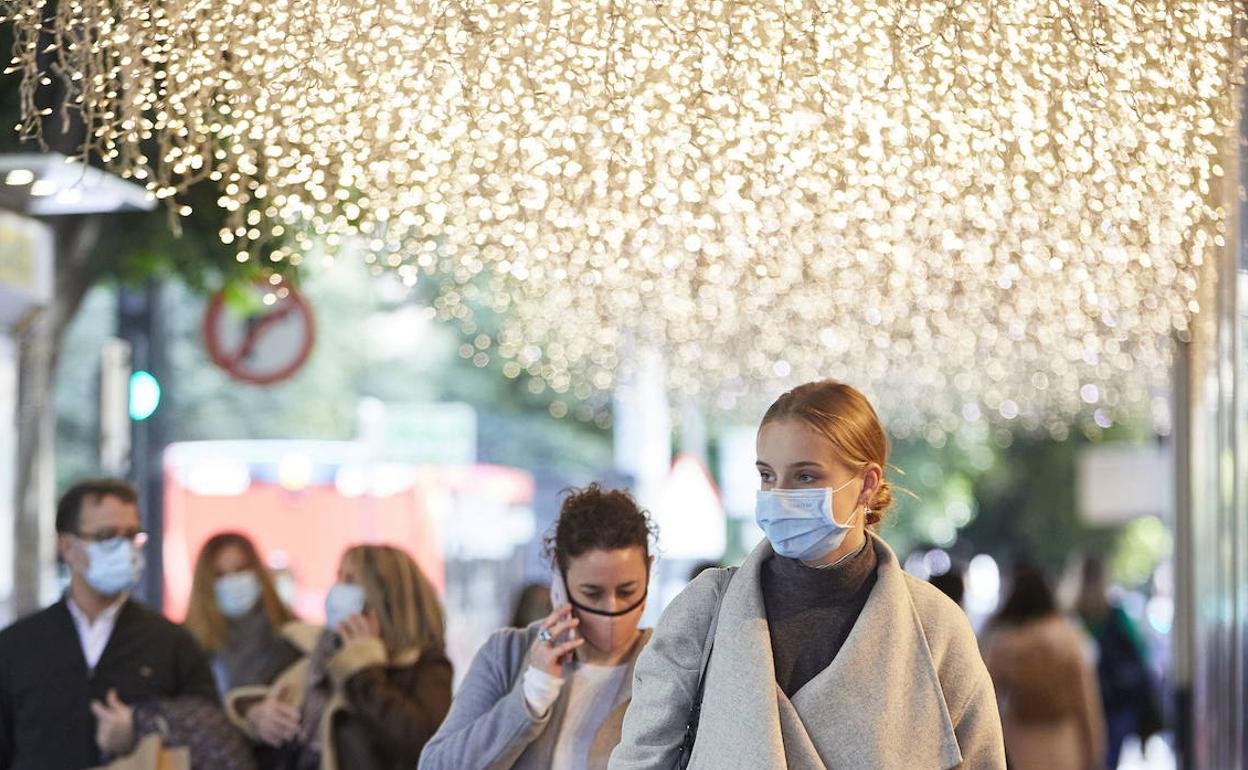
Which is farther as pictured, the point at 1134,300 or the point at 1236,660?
the point at 1134,300

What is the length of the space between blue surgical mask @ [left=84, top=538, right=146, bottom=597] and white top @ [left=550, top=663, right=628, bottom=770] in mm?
1796

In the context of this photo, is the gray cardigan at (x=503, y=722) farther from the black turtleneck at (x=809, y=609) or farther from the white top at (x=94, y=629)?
the white top at (x=94, y=629)

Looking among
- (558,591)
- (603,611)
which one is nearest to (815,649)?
(603,611)

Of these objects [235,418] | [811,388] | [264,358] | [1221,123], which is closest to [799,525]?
[811,388]

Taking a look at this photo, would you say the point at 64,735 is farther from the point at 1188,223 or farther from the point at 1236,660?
the point at 1236,660

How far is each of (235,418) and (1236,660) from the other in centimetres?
2096

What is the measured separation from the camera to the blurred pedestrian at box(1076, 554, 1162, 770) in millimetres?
12672

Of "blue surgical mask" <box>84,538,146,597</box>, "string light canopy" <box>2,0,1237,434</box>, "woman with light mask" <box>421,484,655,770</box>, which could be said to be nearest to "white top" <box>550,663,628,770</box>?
"woman with light mask" <box>421,484,655,770</box>

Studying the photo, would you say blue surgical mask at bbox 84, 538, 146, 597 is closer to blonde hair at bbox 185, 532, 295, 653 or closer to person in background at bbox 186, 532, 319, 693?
person in background at bbox 186, 532, 319, 693

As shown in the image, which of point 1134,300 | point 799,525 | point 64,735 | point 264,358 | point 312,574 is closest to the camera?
point 799,525

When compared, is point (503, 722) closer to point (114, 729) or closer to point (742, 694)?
point (742, 694)

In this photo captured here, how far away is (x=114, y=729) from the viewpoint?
212 inches

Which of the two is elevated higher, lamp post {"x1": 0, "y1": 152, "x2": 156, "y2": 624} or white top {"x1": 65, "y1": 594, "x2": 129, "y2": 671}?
lamp post {"x1": 0, "y1": 152, "x2": 156, "y2": 624}

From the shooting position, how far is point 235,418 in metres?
27.1
